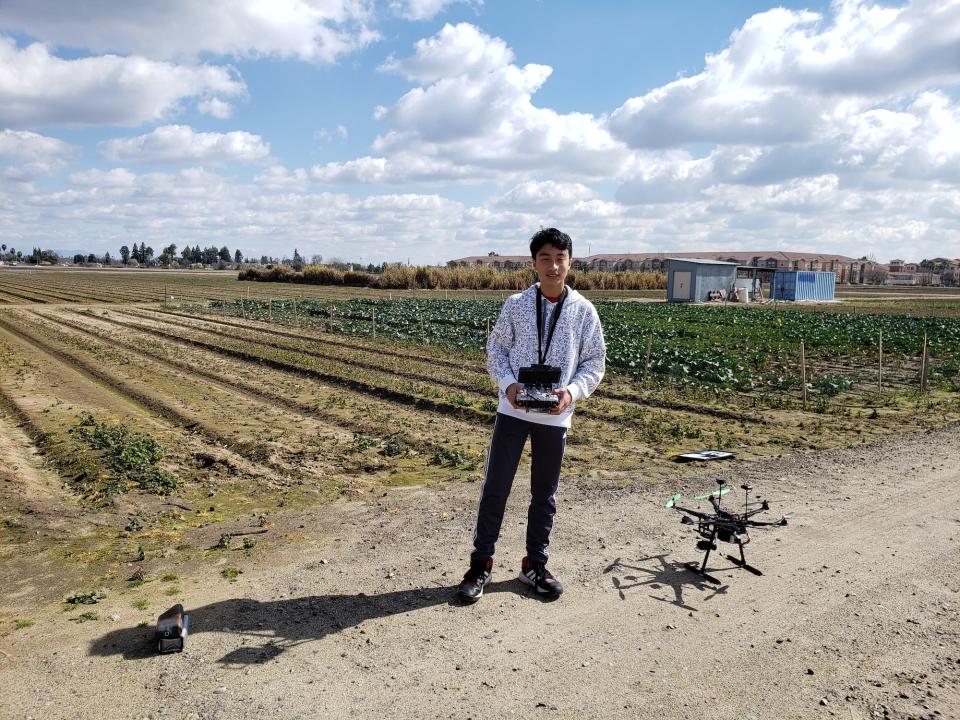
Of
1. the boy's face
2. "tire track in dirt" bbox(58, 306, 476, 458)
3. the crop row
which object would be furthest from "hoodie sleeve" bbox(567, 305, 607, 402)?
the crop row

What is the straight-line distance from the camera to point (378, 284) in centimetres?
6725

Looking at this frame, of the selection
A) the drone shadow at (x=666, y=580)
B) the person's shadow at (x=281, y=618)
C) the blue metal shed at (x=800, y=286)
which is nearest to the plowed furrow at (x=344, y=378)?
the drone shadow at (x=666, y=580)

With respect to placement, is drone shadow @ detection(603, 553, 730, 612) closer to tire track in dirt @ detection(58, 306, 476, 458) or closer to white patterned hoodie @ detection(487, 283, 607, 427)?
white patterned hoodie @ detection(487, 283, 607, 427)

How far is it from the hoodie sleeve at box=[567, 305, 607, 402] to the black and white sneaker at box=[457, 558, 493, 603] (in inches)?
47.7

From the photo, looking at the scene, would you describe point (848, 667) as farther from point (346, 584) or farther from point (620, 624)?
point (346, 584)

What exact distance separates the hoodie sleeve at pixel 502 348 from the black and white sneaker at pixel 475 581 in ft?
3.73

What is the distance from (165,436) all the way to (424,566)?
5.63 metres

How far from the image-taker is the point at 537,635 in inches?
146

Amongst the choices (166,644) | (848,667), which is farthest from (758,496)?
(166,644)

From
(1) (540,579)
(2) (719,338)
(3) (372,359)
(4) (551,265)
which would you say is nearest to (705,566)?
(1) (540,579)

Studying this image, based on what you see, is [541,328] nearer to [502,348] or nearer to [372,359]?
[502,348]

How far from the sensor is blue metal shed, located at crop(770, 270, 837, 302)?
162 feet

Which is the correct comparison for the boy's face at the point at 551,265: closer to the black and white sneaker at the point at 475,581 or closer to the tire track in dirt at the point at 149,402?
the black and white sneaker at the point at 475,581

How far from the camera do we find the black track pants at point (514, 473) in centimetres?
404
